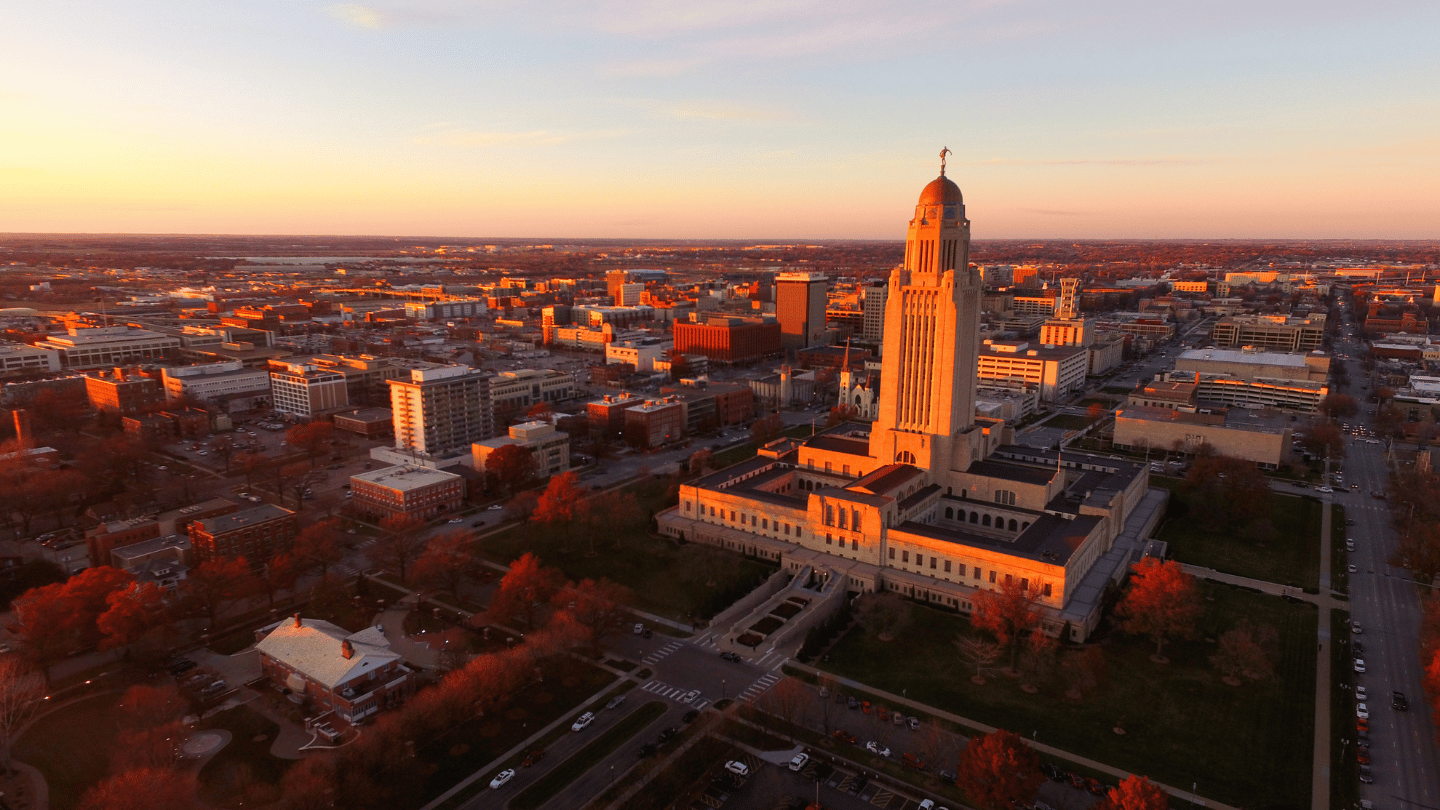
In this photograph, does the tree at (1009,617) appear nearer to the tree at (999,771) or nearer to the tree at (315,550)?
the tree at (999,771)

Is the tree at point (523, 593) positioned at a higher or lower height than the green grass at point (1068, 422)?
higher

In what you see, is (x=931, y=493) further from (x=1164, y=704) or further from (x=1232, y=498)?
(x=1164, y=704)

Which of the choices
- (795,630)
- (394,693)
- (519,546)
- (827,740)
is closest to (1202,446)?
(795,630)

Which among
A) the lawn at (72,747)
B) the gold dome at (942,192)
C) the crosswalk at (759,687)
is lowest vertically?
the crosswalk at (759,687)

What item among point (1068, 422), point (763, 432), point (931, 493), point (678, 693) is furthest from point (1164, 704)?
point (1068, 422)

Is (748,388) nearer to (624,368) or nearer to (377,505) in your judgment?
(624,368)

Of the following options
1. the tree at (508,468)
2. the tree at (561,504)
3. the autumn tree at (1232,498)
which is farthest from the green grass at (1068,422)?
the tree at (561,504)

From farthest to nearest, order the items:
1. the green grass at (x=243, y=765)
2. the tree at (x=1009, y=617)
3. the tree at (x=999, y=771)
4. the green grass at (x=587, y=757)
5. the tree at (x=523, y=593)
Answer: the tree at (x=523, y=593)
the tree at (x=1009, y=617)
the green grass at (x=587, y=757)
the green grass at (x=243, y=765)
the tree at (x=999, y=771)

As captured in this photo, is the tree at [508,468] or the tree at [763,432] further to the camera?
the tree at [763,432]
